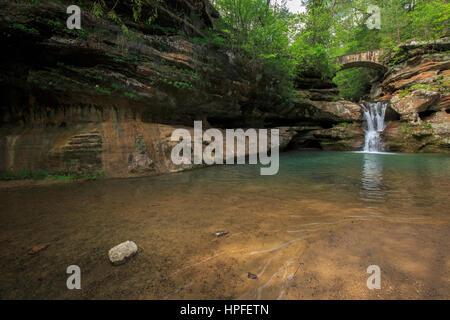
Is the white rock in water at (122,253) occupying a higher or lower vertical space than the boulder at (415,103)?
lower

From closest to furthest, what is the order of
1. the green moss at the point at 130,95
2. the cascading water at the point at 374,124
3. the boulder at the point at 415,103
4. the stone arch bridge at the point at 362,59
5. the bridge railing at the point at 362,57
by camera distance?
the green moss at the point at 130,95
the boulder at the point at 415,103
the cascading water at the point at 374,124
the stone arch bridge at the point at 362,59
the bridge railing at the point at 362,57

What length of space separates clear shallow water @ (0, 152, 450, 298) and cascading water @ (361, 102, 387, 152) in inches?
364

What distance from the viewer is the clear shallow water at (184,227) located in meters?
1.29

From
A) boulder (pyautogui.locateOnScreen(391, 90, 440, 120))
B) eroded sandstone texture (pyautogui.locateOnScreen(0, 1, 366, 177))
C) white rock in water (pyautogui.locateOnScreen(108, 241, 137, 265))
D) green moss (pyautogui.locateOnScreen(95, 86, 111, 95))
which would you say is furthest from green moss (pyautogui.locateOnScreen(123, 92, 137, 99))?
boulder (pyautogui.locateOnScreen(391, 90, 440, 120))

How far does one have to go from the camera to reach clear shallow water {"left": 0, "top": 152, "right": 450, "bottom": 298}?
50.9 inches

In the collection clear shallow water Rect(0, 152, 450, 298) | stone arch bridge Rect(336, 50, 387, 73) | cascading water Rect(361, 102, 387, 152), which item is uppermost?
stone arch bridge Rect(336, 50, 387, 73)

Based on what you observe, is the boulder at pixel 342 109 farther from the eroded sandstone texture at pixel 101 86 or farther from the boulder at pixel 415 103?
the eroded sandstone texture at pixel 101 86

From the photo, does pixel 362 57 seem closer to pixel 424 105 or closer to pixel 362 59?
pixel 362 59

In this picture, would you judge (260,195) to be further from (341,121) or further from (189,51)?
(341,121)

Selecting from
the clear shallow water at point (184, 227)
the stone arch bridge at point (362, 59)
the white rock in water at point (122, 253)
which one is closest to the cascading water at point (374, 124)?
the stone arch bridge at point (362, 59)

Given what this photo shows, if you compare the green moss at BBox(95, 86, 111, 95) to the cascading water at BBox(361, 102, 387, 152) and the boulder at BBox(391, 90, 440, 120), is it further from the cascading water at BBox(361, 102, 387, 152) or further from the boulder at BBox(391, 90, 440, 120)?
the boulder at BBox(391, 90, 440, 120)

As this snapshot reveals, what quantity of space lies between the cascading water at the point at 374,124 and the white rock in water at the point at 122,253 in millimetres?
15019

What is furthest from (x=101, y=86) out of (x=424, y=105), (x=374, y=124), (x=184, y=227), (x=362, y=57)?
(x=362, y=57)
